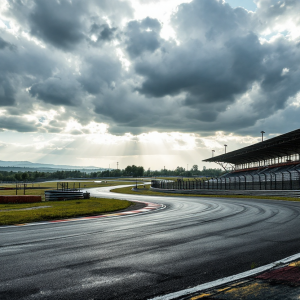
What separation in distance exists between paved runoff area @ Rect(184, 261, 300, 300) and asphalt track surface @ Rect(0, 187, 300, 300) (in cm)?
45

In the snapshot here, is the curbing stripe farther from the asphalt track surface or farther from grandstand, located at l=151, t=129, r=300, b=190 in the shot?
grandstand, located at l=151, t=129, r=300, b=190

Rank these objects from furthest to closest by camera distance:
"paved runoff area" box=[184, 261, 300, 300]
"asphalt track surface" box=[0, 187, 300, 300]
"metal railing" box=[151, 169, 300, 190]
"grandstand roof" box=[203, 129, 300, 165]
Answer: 1. "grandstand roof" box=[203, 129, 300, 165]
2. "metal railing" box=[151, 169, 300, 190]
3. "asphalt track surface" box=[0, 187, 300, 300]
4. "paved runoff area" box=[184, 261, 300, 300]

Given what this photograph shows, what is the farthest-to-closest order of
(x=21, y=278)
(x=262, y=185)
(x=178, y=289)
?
(x=262, y=185), (x=21, y=278), (x=178, y=289)

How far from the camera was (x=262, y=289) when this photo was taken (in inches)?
170

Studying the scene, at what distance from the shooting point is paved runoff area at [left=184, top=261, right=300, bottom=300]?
158 inches

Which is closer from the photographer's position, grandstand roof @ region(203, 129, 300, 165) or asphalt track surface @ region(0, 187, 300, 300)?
asphalt track surface @ region(0, 187, 300, 300)

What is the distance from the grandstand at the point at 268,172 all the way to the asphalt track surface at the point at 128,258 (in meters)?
24.9

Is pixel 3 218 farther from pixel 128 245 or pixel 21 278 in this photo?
pixel 21 278

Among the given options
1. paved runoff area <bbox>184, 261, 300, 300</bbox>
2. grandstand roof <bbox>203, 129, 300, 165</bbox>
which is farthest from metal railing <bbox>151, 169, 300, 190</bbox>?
paved runoff area <bbox>184, 261, 300, 300</bbox>

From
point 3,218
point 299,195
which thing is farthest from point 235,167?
point 3,218

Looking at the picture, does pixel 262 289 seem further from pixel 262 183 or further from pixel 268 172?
pixel 268 172

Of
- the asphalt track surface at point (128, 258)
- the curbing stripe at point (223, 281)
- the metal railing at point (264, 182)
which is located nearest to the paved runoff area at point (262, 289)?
the curbing stripe at point (223, 281)

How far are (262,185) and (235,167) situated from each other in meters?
56.9

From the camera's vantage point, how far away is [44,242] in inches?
319
